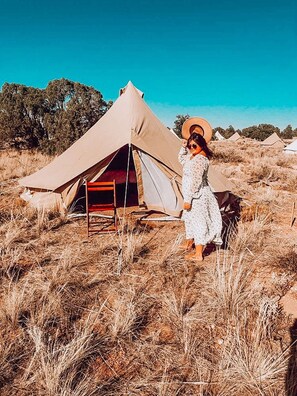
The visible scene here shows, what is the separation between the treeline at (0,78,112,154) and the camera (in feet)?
48.6

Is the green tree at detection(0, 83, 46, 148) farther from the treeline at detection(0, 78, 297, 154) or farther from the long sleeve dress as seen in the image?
the long sleeve dress

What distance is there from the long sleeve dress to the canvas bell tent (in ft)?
5.53

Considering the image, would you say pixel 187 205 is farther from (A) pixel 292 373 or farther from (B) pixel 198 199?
(A) pixel 292 373

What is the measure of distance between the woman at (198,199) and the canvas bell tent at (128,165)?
1.69 metres

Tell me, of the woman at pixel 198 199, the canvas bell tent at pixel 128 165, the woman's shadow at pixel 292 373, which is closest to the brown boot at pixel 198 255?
the woman at pixel 198 199

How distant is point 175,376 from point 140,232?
127 inches

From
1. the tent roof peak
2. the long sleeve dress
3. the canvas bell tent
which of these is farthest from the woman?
the tent roof peak

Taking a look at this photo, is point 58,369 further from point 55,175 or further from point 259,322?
point 55,175

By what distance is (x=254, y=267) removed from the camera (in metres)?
4.08

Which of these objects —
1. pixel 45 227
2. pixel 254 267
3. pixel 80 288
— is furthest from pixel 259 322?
pixel 45 227

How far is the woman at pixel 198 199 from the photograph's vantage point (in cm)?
396

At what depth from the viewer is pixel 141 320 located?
285 centimetres

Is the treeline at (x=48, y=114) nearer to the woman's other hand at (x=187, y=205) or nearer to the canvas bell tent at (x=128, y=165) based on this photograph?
the canvas bell tent at (x=128, y=165)

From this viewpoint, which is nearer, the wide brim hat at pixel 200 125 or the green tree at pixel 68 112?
the wide brim hat at pixel 200 125
